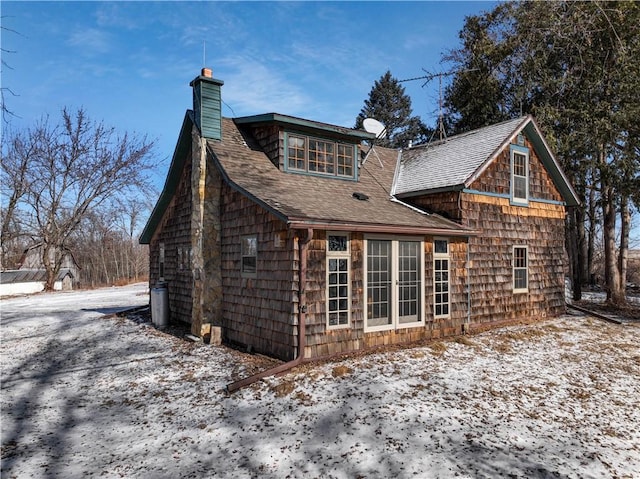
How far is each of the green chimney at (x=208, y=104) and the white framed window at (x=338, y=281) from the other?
4714mm

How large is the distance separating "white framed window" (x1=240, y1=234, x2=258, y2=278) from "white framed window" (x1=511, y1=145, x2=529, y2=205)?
7.99 meters

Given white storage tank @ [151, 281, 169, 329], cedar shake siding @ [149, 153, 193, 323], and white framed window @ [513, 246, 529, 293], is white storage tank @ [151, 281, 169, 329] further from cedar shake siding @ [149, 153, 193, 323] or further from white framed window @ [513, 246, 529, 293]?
white framed window @ [513, 246, 529, 293]

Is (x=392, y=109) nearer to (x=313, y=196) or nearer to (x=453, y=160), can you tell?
(x=453, y=160)

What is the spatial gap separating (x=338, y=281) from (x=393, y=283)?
147 cm

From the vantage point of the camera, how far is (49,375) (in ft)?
27.9

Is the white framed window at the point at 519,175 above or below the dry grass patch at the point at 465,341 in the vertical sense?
above

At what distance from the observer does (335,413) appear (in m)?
5.88

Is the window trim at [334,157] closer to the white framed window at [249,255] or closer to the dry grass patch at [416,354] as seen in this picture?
the white framed window at [249,255]

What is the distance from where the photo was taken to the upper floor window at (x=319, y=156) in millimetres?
11055

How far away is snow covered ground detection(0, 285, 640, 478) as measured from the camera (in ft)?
15.4

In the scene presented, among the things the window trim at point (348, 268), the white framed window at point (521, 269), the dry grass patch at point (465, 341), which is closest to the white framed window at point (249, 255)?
the window trim at point (348, 268)

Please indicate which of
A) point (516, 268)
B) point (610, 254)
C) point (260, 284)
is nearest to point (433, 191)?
point (516, 268)

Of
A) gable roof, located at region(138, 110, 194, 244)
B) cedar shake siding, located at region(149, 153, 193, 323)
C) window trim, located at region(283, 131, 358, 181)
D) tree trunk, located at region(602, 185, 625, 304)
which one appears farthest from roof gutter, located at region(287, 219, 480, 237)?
tree trunk, located at region(602, 185, 625, 304)

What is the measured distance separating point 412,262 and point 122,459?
22.5 feet
